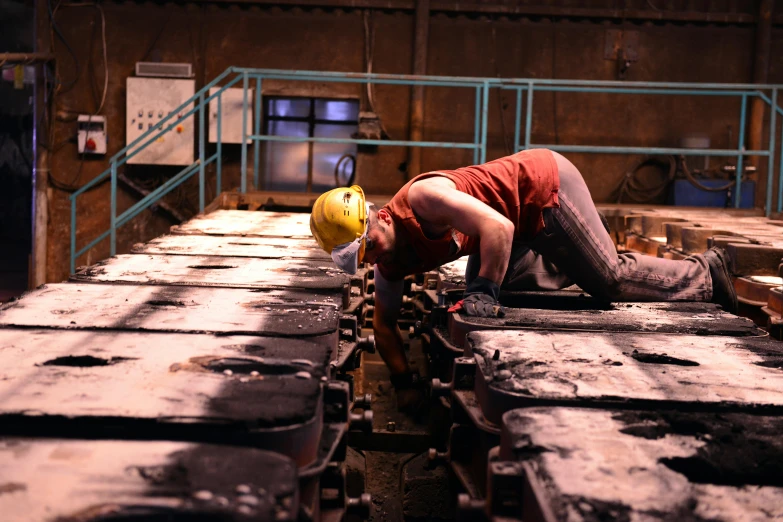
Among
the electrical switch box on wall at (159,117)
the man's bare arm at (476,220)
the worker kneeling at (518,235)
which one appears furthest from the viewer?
the electrical switch box on wall at (159,117)

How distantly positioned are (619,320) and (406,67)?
7.52 metres

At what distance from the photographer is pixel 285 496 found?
134 centimetres

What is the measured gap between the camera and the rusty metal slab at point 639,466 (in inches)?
54.2

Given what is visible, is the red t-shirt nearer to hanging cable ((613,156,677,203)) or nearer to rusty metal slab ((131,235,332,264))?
rusty metal slab ((131,235,332,264))

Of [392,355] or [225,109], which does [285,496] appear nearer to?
[392,355]

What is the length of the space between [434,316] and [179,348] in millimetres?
1353

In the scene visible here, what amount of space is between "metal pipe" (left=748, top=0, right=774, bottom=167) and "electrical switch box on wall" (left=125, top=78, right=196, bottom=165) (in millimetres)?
7501

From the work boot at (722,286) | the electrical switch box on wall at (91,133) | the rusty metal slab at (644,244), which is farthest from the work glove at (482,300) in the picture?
the electrical switch box on wall at (91,133)

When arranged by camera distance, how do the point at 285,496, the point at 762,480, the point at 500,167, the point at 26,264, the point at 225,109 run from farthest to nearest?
the point at 26,264 < the point at 225,109 < the point at 500,167 < the point at 762,480 < the point at 285,496

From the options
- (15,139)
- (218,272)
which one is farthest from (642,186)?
(15,139)

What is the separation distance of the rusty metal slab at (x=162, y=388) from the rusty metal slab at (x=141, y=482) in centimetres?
7

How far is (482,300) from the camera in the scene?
307cm

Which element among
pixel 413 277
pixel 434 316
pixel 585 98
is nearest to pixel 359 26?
pixel 585 98

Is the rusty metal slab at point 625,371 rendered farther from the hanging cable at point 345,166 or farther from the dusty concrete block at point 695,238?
the hanging cable at point 345,166
